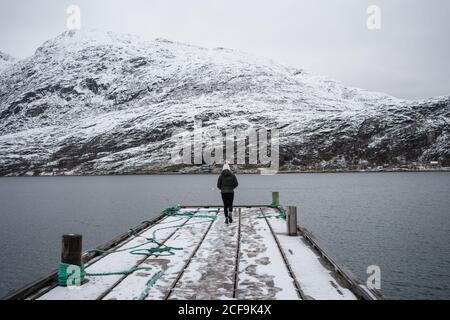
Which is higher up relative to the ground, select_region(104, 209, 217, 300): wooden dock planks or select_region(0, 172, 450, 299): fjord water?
select_region(104, 209, 217, 300): wooden dock planks

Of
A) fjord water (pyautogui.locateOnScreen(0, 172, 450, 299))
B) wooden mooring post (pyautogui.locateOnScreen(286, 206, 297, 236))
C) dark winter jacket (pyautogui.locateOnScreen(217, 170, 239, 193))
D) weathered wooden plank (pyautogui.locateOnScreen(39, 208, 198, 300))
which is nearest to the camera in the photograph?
weathered wooden plank (pyautogui.locateOnScreen(39, 208, 198, 300))

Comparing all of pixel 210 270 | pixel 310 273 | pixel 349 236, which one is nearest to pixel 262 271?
pixel 310 273

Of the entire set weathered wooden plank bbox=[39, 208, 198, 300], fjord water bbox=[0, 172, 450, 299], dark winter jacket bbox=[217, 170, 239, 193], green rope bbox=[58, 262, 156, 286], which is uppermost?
dark winter jacket bbox=[217, 170, 239, 193]

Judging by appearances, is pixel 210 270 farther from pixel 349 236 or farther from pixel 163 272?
pixel 349 236

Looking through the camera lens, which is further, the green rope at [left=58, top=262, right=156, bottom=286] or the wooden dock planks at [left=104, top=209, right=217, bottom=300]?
the green rope at [left=58, top=262, right=156, bottom=286]

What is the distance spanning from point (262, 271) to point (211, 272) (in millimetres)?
1483

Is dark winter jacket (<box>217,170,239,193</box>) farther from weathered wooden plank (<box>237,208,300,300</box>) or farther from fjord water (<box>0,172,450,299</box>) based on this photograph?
fjord water (<box>0,172,450,299</box>)

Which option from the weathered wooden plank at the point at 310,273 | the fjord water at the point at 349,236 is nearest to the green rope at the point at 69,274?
the weathered wooden plank at the point at 310,273

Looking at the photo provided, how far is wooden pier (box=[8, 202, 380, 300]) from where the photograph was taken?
9.97m

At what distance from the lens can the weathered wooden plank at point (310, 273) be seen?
10008mm

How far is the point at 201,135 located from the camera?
654 ft

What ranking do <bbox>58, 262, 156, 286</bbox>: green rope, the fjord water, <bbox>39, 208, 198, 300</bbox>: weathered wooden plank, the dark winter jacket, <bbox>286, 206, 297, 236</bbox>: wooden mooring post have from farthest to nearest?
1. the fjord water
2. the dark winter jacket
3. <bbox>286, 206, 297, 236</bbox>: wooden mooring post
4. <bbox>58, 262, 156, 286</bbox>: green rope
5. <bbox>39, 208, 198, 300</bbox>: weathered wooden plank

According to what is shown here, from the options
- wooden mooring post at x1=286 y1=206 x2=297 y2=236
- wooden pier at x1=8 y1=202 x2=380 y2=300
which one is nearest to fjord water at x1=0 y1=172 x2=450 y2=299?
wooden pier at x1=8 y1=202 x2=380 y2=300

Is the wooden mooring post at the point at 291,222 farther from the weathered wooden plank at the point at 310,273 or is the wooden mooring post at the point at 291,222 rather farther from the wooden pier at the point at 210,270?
the weathered wooden plank at the point at 310,273
